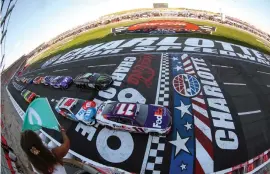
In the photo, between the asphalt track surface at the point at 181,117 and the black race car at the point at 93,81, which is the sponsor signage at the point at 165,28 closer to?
the asphalt track surface at the point at 181,117

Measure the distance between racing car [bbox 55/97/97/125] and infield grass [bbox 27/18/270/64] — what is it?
5.39 feet

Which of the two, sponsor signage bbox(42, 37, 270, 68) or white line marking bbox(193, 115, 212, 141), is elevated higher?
sponsor signage bbox(42, 37, 270, 68)

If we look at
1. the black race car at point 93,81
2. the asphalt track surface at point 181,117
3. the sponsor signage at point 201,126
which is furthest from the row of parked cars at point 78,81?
the sponsor signage at point 201,126

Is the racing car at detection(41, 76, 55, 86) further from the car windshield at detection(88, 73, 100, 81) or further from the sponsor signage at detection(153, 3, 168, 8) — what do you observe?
the sponsor signage at detection(153, 3, 168, 8)

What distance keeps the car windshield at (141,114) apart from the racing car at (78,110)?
123 cm

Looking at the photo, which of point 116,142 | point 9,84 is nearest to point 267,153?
point 116,142

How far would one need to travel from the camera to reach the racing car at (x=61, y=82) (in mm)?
7884

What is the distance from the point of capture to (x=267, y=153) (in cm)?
704

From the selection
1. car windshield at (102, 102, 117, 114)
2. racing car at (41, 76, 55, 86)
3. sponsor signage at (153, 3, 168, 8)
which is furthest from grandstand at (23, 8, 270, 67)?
car windshield at (102, 102, 117, 114)

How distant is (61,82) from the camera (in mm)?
7906

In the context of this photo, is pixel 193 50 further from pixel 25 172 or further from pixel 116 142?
pixel 25 172

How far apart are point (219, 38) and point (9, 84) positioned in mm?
7073

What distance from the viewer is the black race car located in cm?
799

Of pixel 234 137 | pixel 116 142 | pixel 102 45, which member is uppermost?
pixel 102 45
